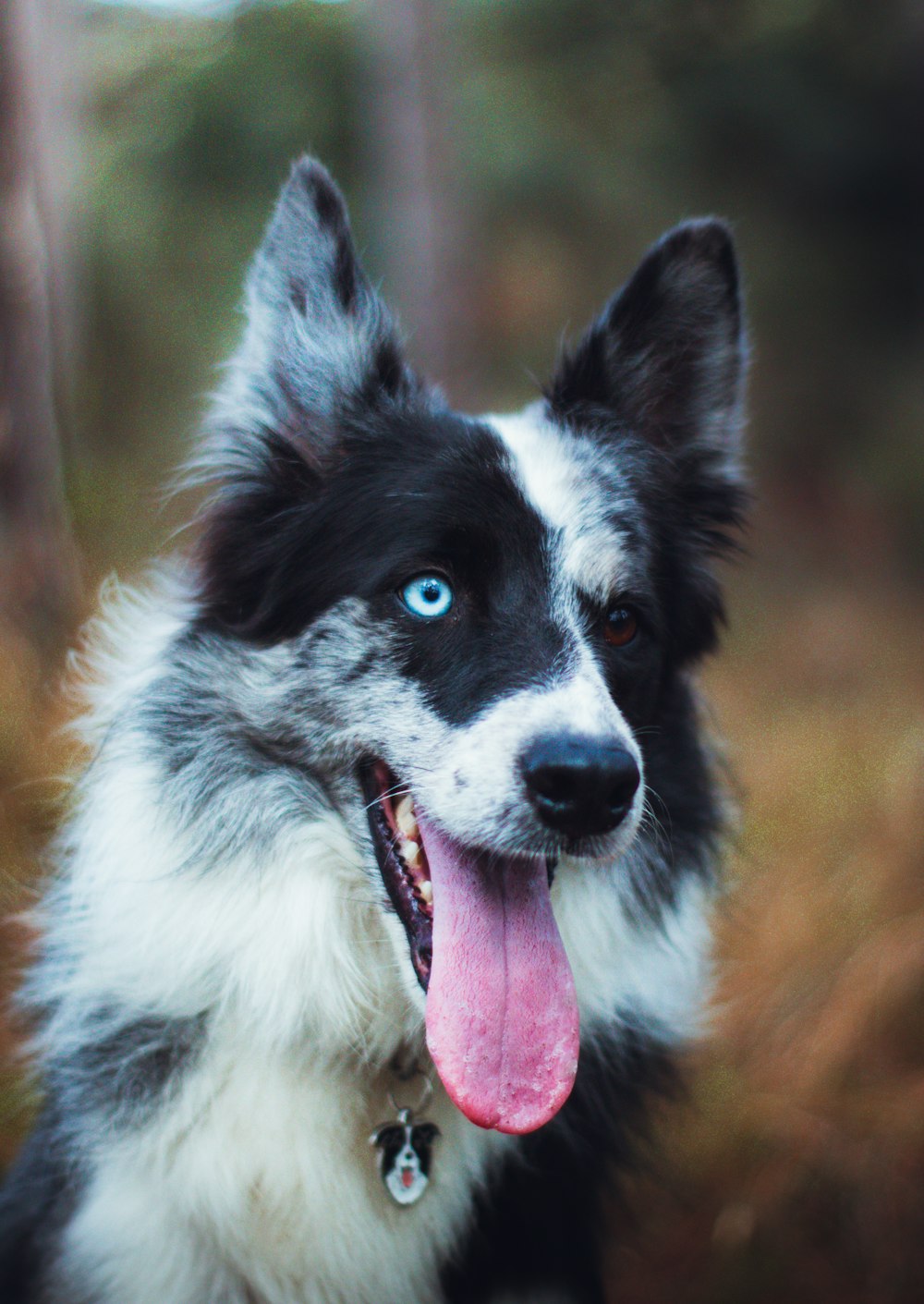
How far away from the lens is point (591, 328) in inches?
114

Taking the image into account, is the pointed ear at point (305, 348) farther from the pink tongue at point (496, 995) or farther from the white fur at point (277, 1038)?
the pink tongue at point (496, 995)

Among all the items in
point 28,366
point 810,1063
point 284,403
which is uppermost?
point 28,366

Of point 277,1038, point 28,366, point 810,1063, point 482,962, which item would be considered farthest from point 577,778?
point 28,366

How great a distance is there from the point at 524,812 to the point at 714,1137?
2.26 meters

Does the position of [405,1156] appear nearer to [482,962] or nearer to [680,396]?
[482,962]

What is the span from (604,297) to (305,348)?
8.87m

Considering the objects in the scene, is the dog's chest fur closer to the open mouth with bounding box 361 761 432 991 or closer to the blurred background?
the open mouth with bounding box 361 761 432 991

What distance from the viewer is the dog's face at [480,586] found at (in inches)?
86.7

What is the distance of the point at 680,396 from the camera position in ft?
9.89

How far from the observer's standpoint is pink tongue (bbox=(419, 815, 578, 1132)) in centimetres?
218

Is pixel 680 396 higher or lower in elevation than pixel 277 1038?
higher

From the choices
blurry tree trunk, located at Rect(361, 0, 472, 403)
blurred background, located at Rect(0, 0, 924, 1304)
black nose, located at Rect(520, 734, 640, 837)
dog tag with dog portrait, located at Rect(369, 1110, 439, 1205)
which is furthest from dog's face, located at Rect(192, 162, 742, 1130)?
blurry tree trunk, located at Rect(361, 0, 472, 403)

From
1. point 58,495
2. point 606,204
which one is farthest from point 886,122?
point 58,495

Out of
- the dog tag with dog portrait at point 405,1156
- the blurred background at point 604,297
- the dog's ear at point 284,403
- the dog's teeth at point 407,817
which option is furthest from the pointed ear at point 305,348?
the dog tag with dog portrait at point 405,1156
